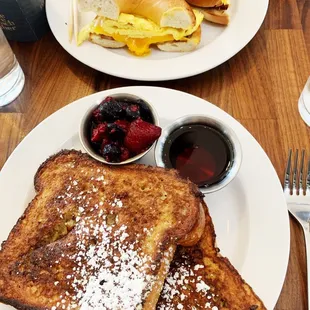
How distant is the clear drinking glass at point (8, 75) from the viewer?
6.68ft

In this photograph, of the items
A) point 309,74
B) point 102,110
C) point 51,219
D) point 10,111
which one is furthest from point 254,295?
point 10,111

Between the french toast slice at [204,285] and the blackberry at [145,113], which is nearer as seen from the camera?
the french toast slice at [204,285]

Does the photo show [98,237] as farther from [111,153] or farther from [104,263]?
[111,153]

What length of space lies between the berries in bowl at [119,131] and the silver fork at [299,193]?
1.98ft

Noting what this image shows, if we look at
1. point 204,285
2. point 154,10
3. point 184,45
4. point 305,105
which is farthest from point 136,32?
point 204,285

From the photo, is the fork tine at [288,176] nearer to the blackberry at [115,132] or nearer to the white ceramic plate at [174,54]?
the white ceramic plate at [174,54]

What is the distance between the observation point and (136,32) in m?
2.14

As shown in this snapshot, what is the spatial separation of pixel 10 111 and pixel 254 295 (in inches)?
56.5

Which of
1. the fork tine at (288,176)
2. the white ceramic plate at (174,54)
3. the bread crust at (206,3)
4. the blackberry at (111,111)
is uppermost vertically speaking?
the blackberry at (111,111)

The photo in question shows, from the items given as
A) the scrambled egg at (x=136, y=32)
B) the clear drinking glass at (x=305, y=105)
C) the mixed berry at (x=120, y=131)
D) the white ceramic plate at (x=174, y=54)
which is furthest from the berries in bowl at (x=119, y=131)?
the clear drinking glass at (x=305, y=105)

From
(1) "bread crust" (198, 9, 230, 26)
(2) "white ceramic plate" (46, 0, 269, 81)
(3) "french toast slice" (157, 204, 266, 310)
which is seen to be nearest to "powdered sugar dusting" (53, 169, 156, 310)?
(3) "french toast slice" (157, 204, 266, 310)

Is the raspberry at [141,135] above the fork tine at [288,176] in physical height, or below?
above

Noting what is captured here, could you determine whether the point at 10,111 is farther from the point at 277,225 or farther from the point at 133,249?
the point at 277,225

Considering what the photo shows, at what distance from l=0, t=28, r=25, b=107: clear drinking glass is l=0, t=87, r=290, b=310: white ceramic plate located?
37 centimetres
